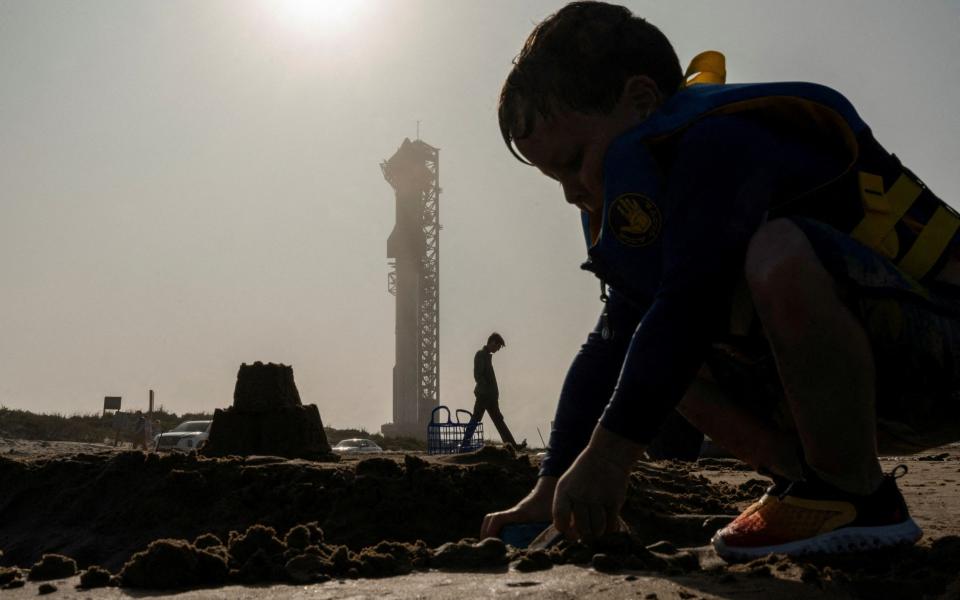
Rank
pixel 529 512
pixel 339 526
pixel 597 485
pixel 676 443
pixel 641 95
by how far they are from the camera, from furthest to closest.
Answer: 1. pixel 676 443
2. pixel 339 526
3. pixel 529 512
4. pixel 641 95
5. pixel 597 485

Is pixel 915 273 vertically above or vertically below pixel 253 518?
above

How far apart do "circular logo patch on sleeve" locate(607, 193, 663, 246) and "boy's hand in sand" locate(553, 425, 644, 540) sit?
0.45 m

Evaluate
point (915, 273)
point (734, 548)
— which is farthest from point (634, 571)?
point (915, 273)

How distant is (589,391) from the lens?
2404 mm

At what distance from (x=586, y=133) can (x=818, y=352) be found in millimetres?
735

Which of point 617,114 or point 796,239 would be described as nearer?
point 796,239

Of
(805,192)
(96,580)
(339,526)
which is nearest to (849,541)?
(805,192)

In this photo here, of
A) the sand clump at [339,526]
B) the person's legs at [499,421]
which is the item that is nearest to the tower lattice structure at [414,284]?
the person's legs at [499,421]

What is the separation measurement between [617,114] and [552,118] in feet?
0.51

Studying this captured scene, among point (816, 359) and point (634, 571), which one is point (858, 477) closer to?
point (816, 359)

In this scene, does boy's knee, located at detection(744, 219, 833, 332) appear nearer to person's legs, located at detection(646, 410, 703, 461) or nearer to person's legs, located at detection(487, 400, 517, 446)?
person's legs, located at detection(646, 410, 703, 461)

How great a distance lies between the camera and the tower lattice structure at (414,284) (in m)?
44.6

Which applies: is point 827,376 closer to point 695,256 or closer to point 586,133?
point 695,256

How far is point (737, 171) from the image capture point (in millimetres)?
1743
